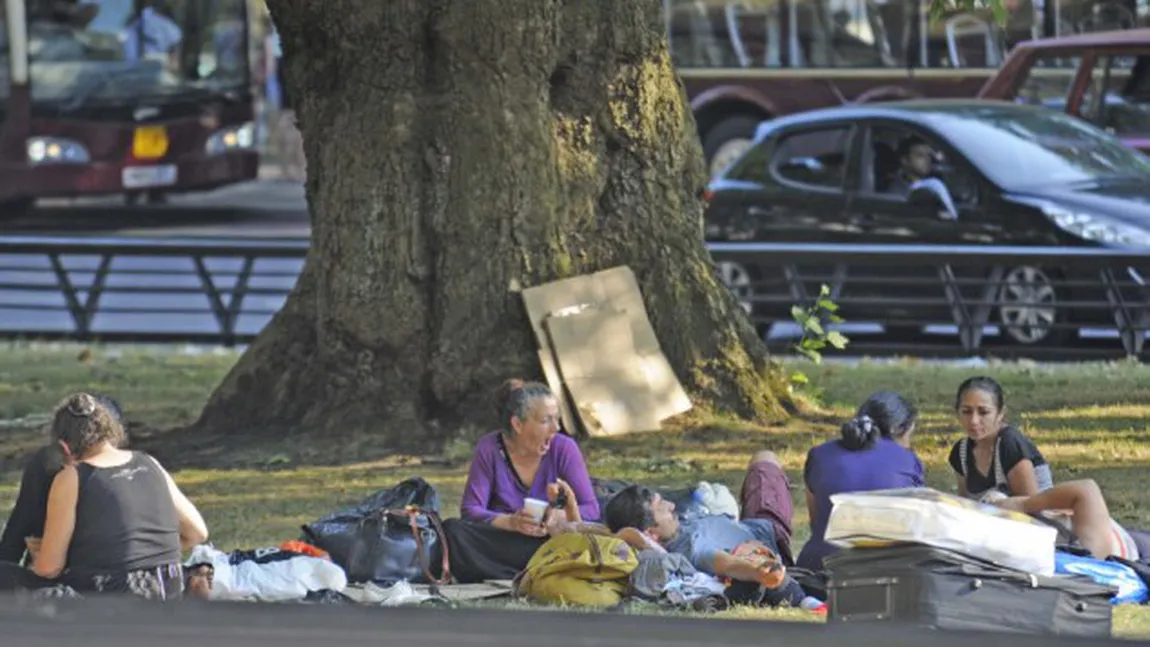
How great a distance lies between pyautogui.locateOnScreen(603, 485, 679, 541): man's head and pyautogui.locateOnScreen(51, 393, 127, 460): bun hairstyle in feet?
6.10

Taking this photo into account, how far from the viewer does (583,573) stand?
8133 millimetres

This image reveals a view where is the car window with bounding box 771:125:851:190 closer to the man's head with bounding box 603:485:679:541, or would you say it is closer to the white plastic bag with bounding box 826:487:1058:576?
the man's head with bounding box 603:485:679:541

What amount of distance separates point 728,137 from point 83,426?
1928 centimetres

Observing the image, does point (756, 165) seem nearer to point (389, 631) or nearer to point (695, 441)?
point (695, 441)

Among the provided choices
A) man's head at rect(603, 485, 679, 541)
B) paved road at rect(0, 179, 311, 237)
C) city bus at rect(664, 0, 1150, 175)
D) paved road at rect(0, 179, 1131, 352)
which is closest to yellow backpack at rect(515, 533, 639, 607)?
man's head at rect(603, 485, 679, 541)

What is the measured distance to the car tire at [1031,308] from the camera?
14.9 metres

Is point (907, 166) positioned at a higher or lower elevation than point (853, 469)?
lower

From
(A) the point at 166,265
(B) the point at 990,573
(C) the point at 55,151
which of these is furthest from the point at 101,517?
(C) the point at 55,151

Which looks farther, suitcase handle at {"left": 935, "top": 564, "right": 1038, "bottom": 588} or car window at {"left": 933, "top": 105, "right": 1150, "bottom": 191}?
car window at {"left": 933, "top": 105, "right": 1150, "bottom": 191}

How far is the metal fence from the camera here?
14742mm

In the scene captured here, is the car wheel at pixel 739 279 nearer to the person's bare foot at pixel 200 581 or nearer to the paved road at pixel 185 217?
the person's bare foot at pixel 200 581

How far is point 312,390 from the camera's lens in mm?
12141

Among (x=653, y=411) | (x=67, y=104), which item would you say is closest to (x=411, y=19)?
(x=653, y=411)

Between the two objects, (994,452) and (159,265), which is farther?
(159,265)
